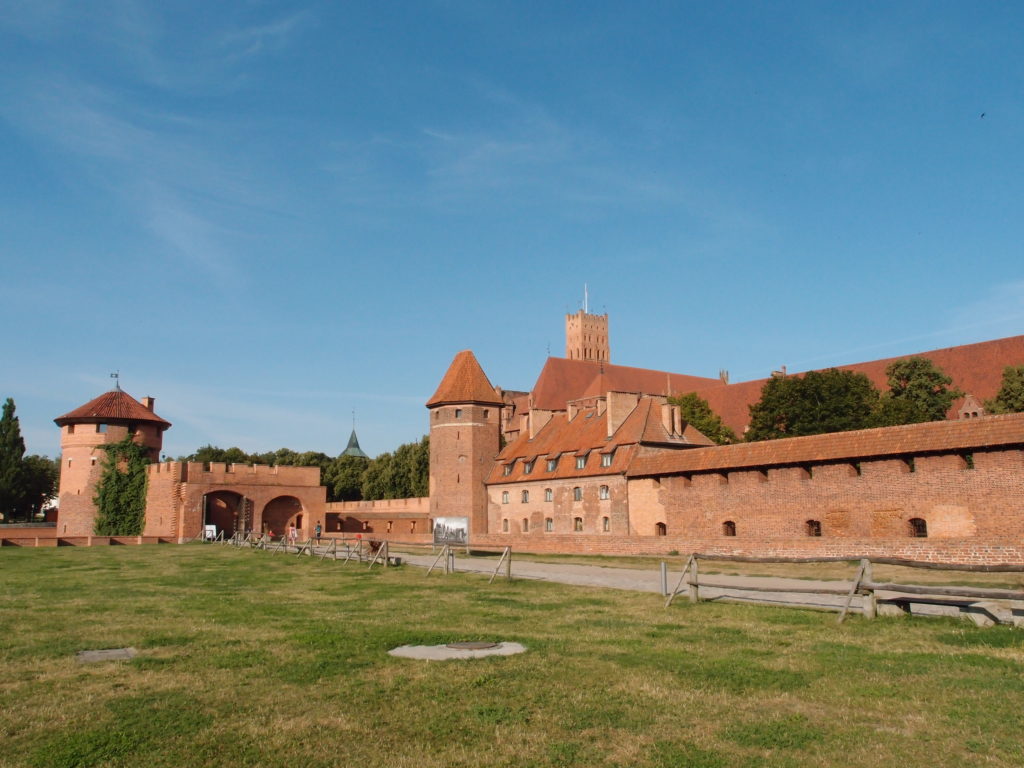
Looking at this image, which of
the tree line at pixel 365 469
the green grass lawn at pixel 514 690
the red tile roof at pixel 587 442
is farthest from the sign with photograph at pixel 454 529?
the tree line at pixel 365 469

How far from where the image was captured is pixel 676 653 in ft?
29.6

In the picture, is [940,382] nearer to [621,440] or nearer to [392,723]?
[621,440]

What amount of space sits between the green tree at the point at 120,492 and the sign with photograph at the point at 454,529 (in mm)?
26457

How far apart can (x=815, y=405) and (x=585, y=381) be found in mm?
25412

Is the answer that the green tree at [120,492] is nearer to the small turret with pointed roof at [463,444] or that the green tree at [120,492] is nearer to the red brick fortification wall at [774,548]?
the small turret with pointed roof at [463,444]

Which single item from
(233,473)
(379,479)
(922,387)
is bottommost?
(233,473)

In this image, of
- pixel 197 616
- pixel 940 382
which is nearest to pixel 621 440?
pixel 940 382

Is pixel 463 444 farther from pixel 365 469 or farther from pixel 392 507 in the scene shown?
pixel 365 469

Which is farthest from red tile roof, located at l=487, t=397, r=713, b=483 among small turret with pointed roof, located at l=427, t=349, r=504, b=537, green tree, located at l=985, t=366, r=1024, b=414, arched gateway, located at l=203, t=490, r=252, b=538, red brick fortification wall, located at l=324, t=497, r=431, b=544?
arched gateway, located at l=203, t=490, r=252, b=538

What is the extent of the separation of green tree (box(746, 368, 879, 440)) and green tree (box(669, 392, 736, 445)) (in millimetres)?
6120

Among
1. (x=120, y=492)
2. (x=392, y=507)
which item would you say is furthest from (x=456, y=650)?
(x=392, y=507)

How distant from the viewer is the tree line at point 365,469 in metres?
75.2

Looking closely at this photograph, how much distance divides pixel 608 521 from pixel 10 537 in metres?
31.9

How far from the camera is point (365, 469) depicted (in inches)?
3529
